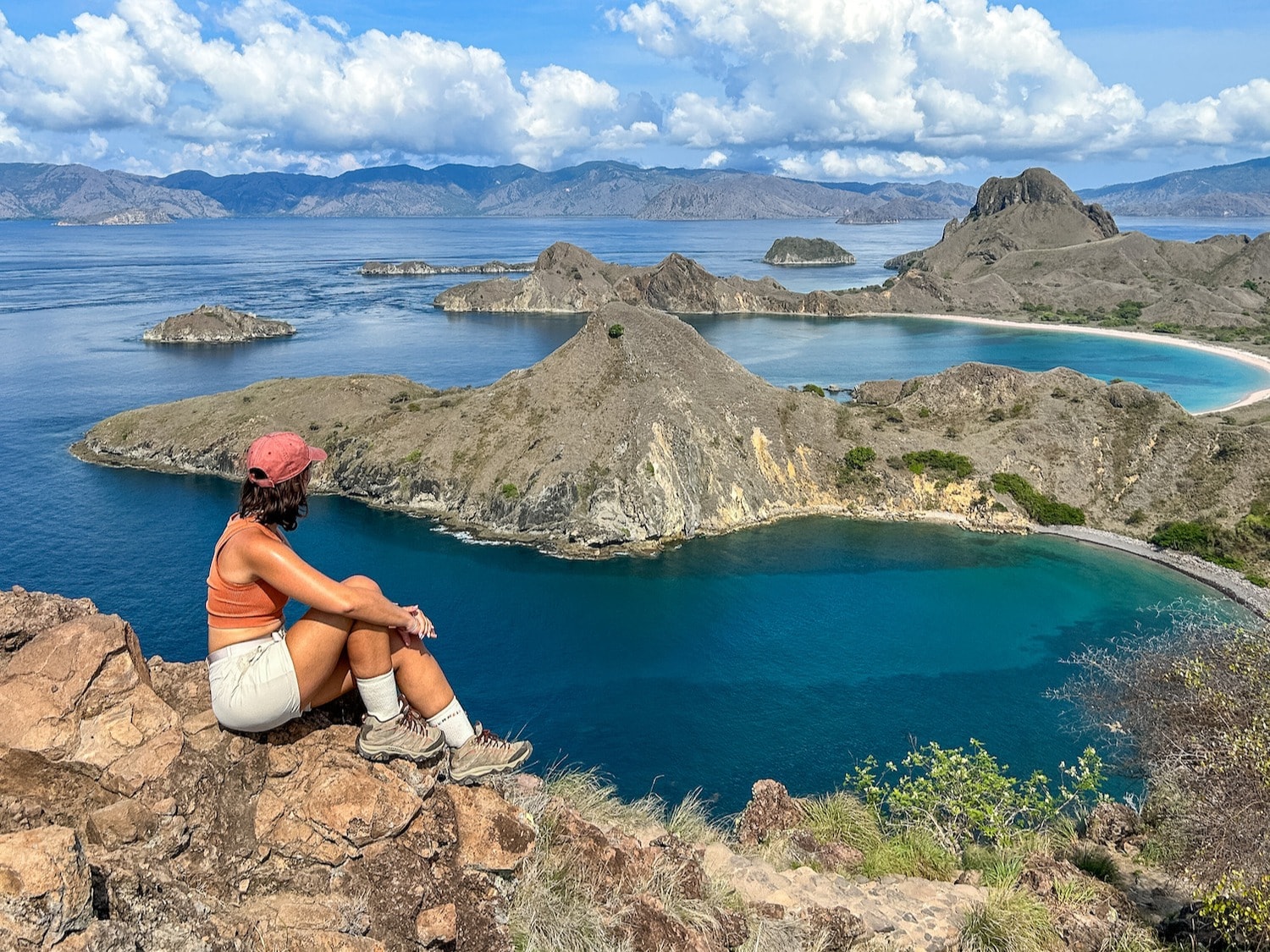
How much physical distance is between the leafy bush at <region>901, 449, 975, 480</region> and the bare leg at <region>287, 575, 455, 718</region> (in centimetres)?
7686

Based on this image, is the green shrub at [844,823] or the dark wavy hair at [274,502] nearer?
the dark wavy hair at [274,502]

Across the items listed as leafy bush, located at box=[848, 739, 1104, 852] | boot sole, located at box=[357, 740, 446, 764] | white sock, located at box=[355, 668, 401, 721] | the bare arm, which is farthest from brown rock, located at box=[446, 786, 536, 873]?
leafy bush, located at box=[848, 739, 1104, 852]

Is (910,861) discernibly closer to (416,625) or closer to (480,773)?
(480,773)

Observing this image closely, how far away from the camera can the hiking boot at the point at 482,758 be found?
30.0ft

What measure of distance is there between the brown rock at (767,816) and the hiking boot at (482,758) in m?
9.57

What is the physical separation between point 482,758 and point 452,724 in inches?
20.9

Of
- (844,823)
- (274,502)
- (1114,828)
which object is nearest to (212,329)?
(844,823)

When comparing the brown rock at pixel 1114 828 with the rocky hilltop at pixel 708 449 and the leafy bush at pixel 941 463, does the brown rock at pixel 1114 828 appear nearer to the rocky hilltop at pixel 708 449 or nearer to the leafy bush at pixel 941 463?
the rocky hilltop at pixel 708 449

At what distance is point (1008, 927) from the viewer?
449 inches

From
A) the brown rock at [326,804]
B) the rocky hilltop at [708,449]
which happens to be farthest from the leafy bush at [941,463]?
the brown rock at [326,804]

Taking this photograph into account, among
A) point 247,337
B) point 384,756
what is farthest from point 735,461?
point 247,337

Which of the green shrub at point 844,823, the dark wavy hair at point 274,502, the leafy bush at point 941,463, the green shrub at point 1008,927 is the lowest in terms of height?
the leafy bush at point 941,463

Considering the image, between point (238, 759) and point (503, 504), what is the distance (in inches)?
2592

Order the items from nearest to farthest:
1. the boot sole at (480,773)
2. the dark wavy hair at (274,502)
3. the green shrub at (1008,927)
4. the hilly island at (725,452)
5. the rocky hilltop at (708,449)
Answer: the dark wavy hair at (274,502)
the boot sole at (480,773)
the green shrub at (1008,927)
the hilly island at (725,452)
the rocky hilltop at (708,449)
